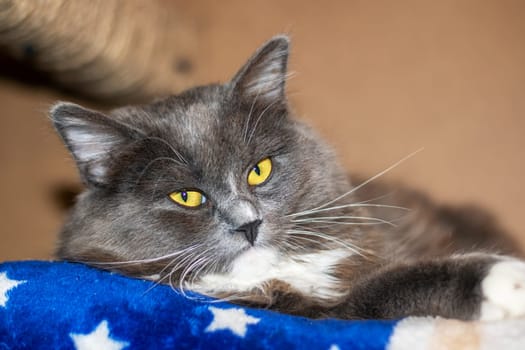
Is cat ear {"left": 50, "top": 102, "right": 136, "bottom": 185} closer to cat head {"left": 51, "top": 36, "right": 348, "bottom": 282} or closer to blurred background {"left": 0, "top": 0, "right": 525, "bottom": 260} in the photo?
cat head {"left": 51, "top": 36, "right": 348, "bottom": 282}

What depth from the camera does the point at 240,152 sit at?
1478 millimetres

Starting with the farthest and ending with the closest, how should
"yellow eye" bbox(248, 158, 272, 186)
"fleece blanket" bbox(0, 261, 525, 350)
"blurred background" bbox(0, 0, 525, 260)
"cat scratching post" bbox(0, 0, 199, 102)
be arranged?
1. "blurred background" bbox(0, 0, 525, 260)
2. "cat scratching post" bbox(0, 0, 199, 102)
3. "yellow eye" bbox(248, 158, 272, 186)
4. "fleece blanket" bbox(0, 261, 525, 350)

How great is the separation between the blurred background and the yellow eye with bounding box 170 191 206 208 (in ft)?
2.53

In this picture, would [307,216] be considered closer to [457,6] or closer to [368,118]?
[368,118]

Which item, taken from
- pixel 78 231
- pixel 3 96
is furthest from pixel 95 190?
pixel 3 96

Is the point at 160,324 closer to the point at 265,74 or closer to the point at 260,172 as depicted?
the point at 260,172

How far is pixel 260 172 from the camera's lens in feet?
5.00

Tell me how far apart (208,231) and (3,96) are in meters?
1.67

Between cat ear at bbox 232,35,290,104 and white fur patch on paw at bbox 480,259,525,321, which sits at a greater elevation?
cat ear at bbox 232,35,290,104

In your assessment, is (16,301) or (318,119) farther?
(318,119)

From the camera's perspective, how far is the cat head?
1.41m

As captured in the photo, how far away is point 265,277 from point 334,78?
4.08ft

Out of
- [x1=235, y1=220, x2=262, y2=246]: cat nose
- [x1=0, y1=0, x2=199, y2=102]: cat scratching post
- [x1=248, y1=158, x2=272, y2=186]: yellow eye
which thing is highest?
[x1=0, y1=0, x2=199, y2=102]: cat scratching post

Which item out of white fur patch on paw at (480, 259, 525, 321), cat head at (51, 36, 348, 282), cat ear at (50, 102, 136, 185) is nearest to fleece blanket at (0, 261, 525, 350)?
white fur patch on paw at (480, 259, 525, 321)
